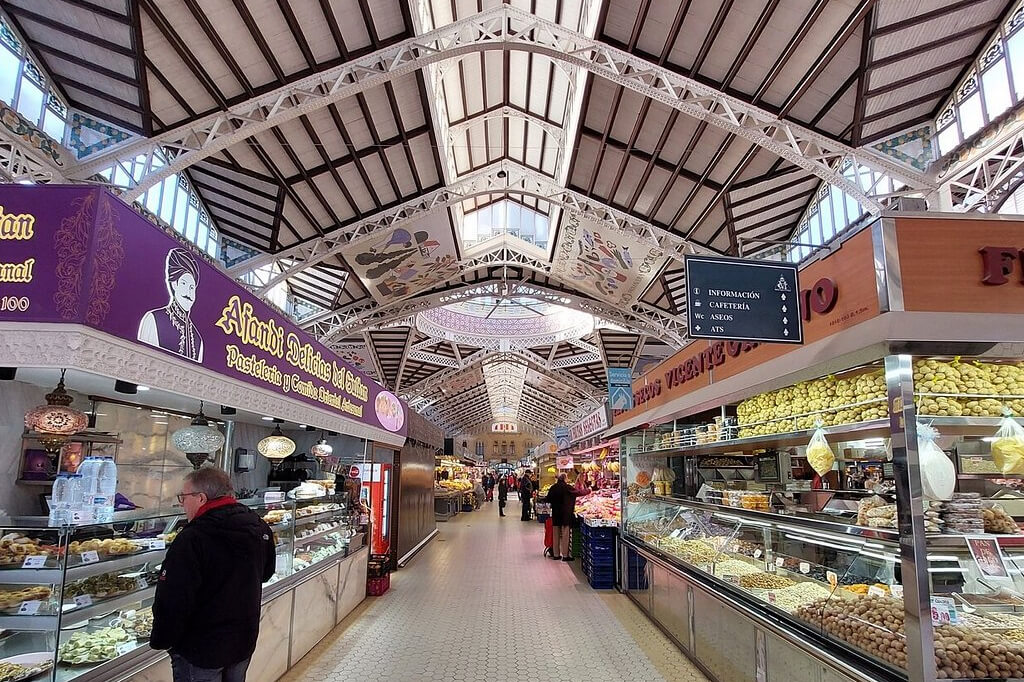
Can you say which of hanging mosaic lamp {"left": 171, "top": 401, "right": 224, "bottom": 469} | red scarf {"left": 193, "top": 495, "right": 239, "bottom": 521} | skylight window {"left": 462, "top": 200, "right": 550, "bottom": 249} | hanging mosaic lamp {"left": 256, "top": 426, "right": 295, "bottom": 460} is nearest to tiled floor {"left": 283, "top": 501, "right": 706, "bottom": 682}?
hanging mosaic lamp {"left": 256, "top": 426, "right": 295, "bottom": 460}

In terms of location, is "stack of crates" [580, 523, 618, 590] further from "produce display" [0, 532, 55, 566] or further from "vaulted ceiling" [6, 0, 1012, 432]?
"produce display" [0, 532, 55, 566]

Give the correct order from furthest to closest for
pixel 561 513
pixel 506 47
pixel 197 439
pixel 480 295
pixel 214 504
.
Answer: pixel 480 295
pixel 561 513
pixel 506 47
pixel 197 439
pixel 214 504

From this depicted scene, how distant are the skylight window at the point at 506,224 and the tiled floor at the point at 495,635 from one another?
414 inches

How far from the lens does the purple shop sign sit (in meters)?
2.62

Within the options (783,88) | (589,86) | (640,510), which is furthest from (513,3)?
(640,510)

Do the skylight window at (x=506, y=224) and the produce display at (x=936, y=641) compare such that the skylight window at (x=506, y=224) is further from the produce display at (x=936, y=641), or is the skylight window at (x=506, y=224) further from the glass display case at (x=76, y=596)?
the produce display at (x=936, y=641)

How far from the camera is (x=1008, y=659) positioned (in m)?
2.79

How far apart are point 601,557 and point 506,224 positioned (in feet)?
38.1

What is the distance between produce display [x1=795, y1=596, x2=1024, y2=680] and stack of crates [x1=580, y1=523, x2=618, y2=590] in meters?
5.63

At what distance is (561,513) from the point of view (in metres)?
11.6

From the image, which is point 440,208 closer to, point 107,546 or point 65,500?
point 65,500

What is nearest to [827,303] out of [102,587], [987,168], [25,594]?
[102,587]

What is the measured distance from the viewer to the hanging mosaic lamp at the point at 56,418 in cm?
306

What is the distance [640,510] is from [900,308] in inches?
251
